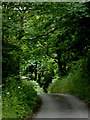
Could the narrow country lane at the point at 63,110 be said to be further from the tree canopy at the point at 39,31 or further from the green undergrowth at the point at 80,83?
the tree canopy at the point at 39,31

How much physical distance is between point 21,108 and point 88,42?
8.11 meters

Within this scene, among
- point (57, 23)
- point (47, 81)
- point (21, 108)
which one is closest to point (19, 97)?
point (21, 108)

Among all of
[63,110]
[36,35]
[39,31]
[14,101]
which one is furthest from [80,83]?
[14,101]

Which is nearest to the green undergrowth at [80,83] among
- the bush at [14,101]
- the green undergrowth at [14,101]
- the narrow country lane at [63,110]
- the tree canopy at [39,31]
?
the tree canopy at [39,31]

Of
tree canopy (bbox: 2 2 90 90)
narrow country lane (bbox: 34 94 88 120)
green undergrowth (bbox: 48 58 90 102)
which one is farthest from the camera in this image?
green undergrowth (bbox: 48 58 90 102)

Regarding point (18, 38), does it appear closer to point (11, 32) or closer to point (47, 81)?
point (11, 32)

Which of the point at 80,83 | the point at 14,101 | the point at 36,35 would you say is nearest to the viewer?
the point at 14,101

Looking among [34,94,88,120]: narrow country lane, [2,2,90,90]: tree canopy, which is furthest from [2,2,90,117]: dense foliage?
[34,94,88,120]: narrow country lane

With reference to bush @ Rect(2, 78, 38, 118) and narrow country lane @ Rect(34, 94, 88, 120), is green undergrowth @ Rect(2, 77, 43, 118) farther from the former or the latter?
narrow country lane @ Rect(34, 94, 88, 120)

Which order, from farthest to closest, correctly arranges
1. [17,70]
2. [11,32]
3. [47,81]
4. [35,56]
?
[47,81] < [35,56] < [17,70] < [11,32]

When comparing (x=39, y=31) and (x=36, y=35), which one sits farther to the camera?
(x=39, y=31)

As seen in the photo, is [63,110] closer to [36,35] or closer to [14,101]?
[14,101]

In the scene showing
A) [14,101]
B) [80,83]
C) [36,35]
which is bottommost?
[80,83]

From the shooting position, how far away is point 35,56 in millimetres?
18438
